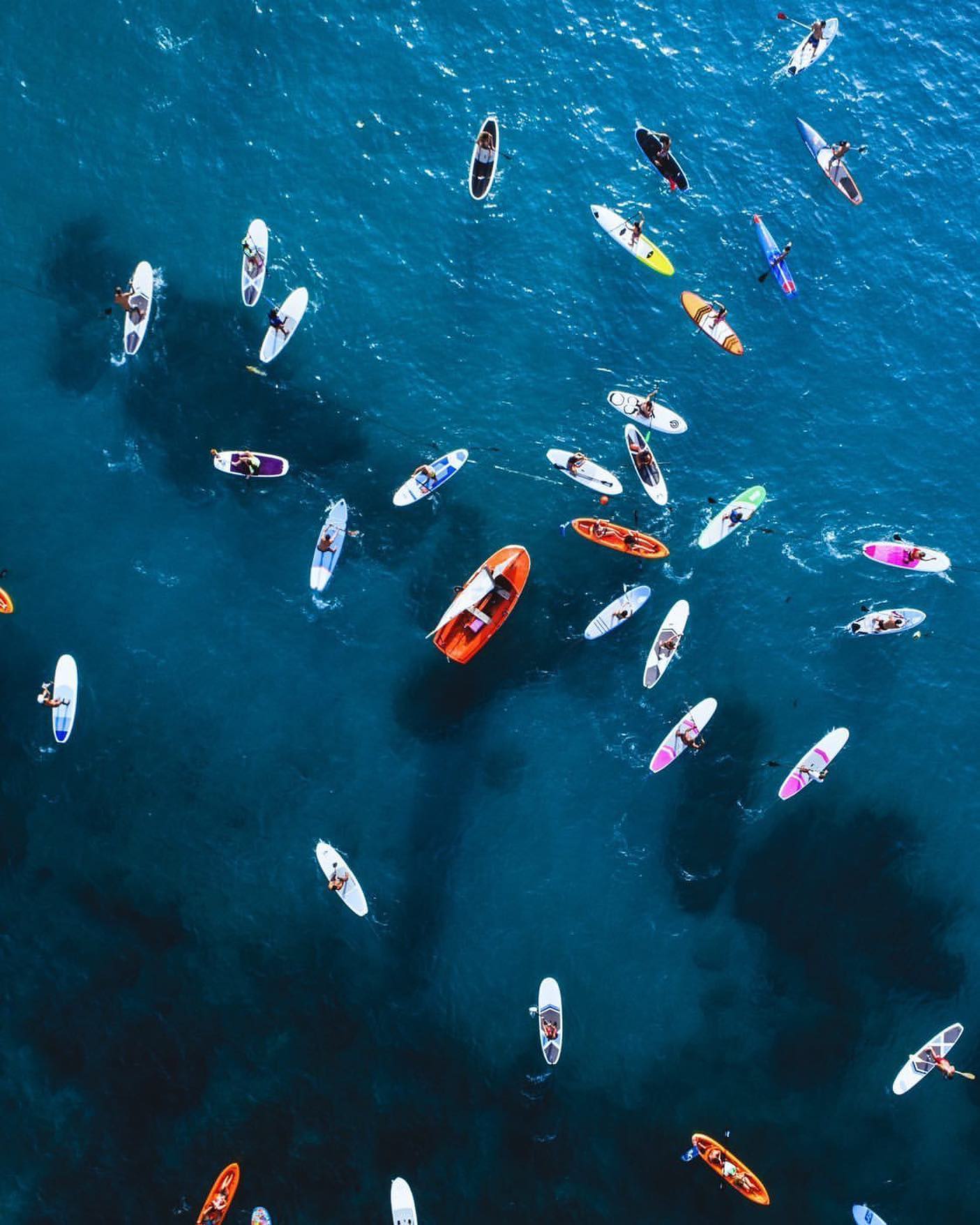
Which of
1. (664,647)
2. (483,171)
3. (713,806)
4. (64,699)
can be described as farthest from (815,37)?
(64,699)

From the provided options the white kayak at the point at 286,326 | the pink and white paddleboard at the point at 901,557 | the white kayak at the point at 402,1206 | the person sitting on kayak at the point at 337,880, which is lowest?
the white kayak at the point at 402,1206

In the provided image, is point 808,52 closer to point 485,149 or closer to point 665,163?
point 665,163

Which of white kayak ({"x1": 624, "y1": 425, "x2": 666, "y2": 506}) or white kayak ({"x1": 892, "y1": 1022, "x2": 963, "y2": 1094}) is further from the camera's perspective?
white kayak ({"x1": 624, "y1": 425, "x2": 666, "y2": 506})

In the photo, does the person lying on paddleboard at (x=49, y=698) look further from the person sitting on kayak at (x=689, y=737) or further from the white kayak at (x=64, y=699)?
the person sitting on kayak at (x=689, y=737)

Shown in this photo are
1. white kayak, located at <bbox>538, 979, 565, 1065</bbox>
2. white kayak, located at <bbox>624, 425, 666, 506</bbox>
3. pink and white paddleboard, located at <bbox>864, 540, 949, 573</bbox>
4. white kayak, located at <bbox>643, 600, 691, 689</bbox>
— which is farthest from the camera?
pink and white paddleboard, located at <bbox>864, 540, 949, 573</bbox>

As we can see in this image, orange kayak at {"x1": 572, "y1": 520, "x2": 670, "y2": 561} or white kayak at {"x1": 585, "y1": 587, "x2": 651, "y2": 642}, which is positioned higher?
orange kayak at {"x1": 572, "y1": 520, "x2": 670, "y2": 561}

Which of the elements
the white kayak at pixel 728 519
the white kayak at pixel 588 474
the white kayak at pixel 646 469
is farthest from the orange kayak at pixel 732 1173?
the white kayak at pixel 588 474

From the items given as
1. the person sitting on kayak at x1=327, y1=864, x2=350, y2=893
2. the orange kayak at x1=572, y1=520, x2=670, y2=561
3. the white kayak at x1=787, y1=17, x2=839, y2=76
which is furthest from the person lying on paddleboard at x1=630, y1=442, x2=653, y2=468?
the person sitting on kayak at x1=327, y1=864, x2=350, y2=893

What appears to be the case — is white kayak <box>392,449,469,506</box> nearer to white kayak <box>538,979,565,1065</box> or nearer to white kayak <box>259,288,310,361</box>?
white kayak <box>259,288,310,361</box>
